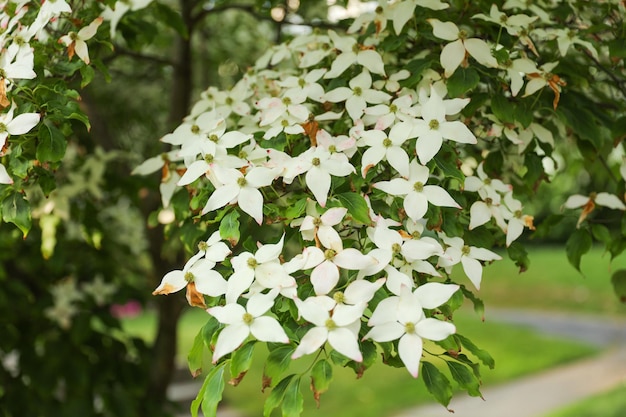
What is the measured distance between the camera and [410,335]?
84 centimetres

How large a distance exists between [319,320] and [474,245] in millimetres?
373

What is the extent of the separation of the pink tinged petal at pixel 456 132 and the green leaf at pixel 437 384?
33 centimetres

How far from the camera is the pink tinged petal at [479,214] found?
108cm

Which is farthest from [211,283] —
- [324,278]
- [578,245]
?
[578,245]

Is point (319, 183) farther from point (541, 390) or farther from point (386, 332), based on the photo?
point (541, 390)

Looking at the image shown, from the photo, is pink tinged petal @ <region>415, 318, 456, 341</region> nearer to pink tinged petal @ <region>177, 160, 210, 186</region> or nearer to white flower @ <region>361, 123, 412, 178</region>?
white flower @ <region>361, 123, 412, 178</region>

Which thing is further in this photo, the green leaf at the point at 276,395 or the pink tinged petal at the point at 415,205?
the pink tinged petal at the point at 415,205

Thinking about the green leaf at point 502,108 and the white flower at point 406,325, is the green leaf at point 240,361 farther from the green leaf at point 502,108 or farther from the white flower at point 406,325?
the green leaf at point 502,108

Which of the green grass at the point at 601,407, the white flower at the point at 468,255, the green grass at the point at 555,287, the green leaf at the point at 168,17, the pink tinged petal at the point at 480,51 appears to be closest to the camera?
the white flower at the point at 468,255

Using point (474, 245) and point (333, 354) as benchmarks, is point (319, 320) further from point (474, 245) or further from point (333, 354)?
point (474, 245)

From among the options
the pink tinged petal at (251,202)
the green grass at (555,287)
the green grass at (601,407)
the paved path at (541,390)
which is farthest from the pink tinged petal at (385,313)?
the green grass at (555,287)

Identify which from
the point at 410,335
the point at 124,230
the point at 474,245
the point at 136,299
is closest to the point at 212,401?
the point at 410,335

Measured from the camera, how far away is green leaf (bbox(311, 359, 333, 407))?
0.83m

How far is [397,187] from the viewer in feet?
3.25
